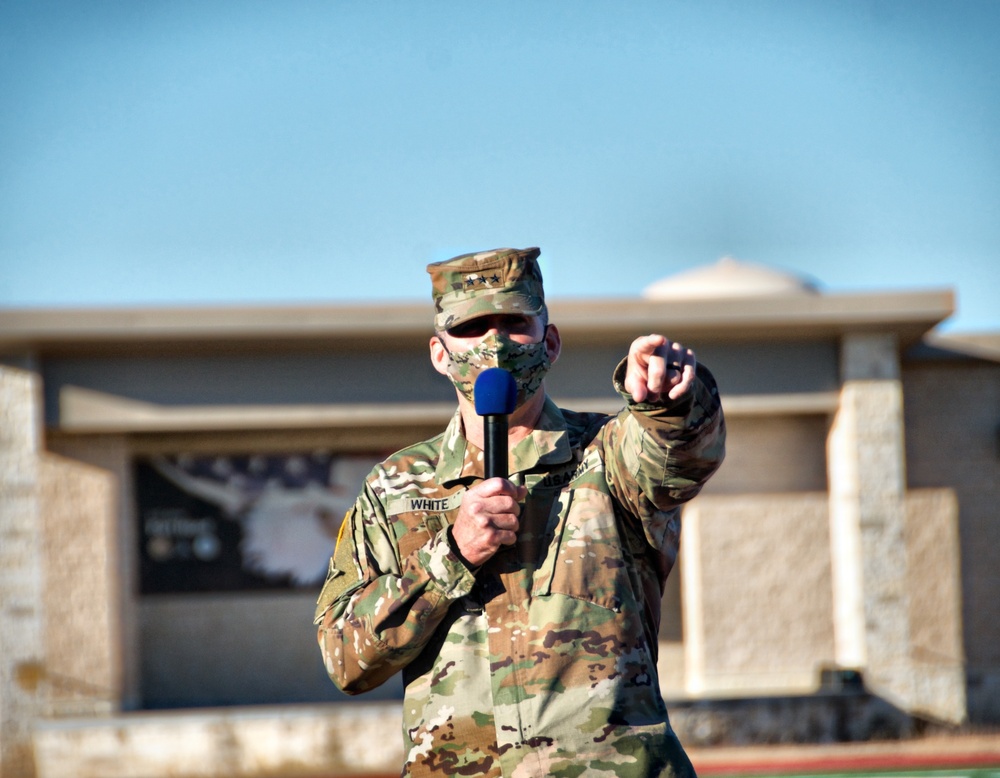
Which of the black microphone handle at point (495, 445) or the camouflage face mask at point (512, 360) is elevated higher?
the camouflage face mask at point (512, 360)

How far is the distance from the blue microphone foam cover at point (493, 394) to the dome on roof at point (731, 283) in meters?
12.3

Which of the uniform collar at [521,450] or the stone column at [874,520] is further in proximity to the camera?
the stone column at [874,520]

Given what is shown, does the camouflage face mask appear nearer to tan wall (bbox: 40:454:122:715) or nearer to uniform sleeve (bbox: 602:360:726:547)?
uniform sleeve (bbox: 602:360:726:547)

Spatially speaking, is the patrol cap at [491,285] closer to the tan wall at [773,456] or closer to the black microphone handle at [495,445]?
the black microphone handle at [495,445]

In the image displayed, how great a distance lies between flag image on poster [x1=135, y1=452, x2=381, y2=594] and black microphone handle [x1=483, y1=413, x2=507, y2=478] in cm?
1138

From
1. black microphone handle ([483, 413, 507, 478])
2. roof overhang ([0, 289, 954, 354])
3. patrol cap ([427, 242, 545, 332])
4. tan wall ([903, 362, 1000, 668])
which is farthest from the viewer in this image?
tan wall ([903, 362, 1000, 668])

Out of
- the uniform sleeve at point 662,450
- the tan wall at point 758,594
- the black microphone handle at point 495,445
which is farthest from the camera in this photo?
the tan wall at point 758,594

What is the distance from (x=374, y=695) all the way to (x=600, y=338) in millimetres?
4509

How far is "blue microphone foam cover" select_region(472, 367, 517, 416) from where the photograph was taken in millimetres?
2826

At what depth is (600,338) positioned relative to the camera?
44.4ft

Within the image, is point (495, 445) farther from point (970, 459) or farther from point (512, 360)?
point (970, 459)

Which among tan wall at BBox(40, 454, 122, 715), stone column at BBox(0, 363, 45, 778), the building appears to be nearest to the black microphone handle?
the building

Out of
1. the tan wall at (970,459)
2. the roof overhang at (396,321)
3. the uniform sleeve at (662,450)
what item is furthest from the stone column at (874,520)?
the uniform sleeve at (662,450)

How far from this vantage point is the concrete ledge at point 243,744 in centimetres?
1198
